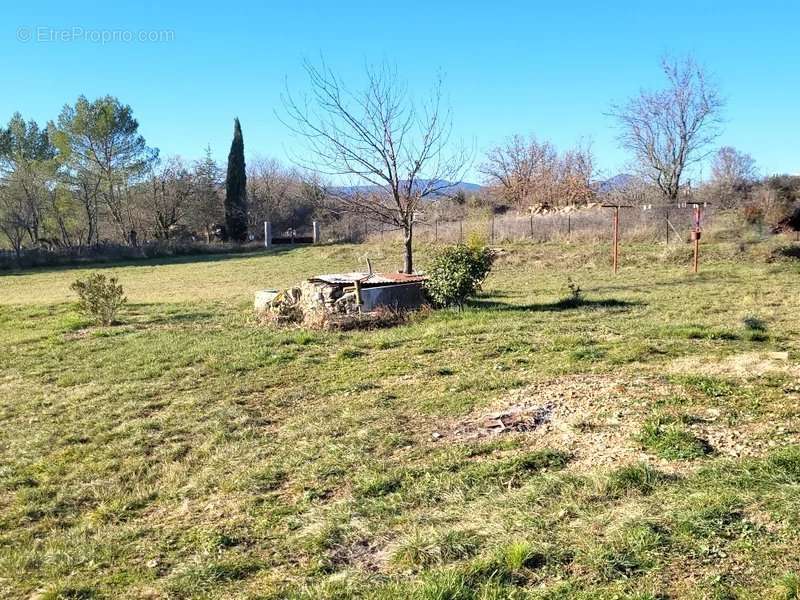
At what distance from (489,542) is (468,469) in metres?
0.92

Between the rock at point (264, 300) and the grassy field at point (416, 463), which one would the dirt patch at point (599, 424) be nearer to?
the grassy field at point (416, 463)

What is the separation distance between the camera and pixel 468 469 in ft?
12.3

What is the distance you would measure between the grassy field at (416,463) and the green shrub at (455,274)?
1013mm

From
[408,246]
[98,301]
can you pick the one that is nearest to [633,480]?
[408,246]

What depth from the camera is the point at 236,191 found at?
1583 inches

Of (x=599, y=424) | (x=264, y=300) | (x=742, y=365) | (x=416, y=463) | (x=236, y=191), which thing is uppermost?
(x=236, y=191)

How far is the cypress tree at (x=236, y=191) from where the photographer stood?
3988 centimetres

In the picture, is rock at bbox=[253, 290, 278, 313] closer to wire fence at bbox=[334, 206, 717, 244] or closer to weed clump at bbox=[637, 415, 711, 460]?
weed clump at bbox=[637, 415, 711, 460]

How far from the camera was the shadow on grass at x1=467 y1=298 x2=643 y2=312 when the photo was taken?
9973 millimetres

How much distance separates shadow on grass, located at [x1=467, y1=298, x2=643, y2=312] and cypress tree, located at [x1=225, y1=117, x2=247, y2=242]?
31.7 m

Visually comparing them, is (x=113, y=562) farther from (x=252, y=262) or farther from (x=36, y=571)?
(x=252, y=262)

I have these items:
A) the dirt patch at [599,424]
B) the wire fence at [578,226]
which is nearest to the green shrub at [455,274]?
the dirt patch at [599,424]

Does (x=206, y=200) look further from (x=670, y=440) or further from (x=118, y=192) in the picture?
(x=670, y=440)

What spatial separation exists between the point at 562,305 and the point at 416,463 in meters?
6.83
